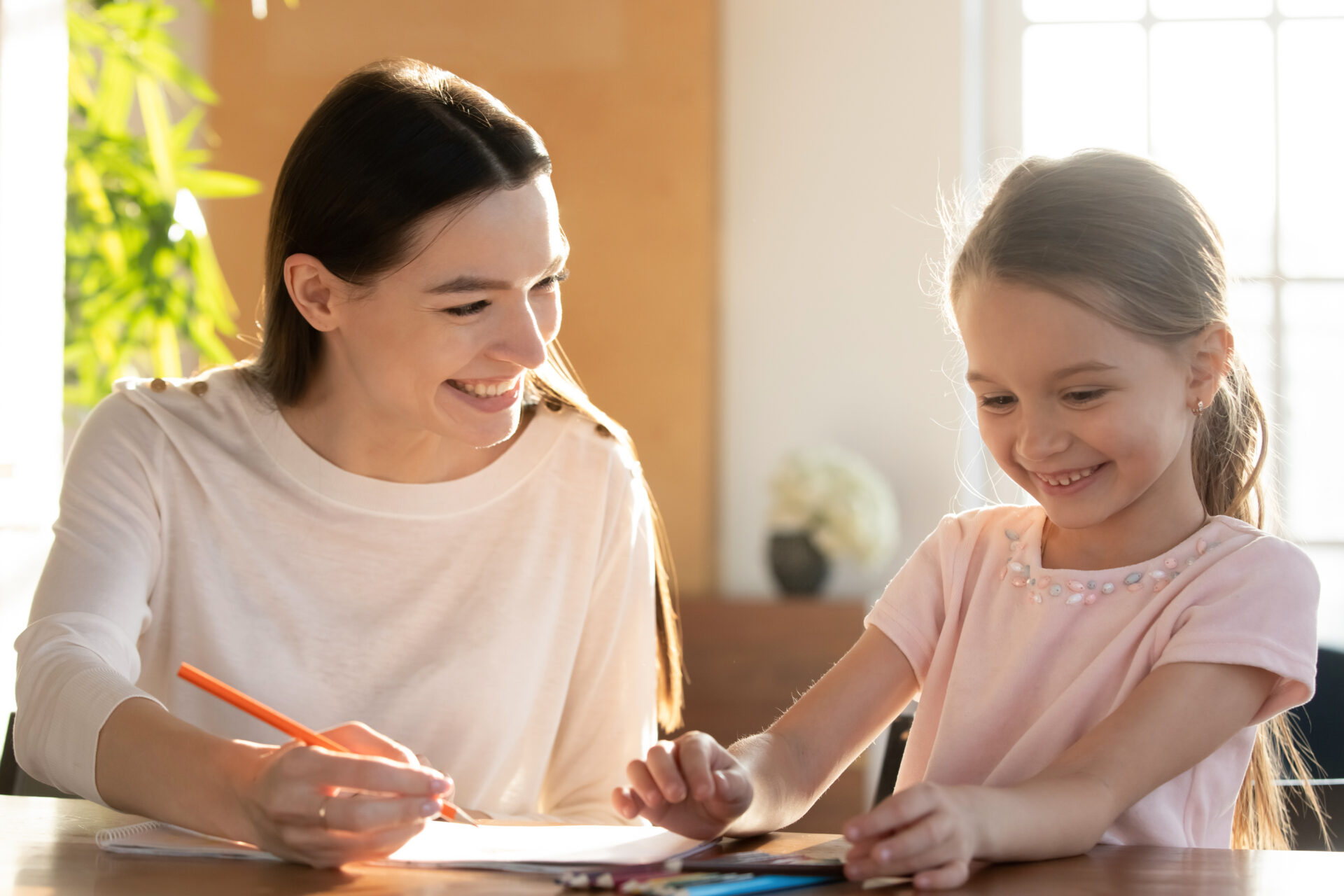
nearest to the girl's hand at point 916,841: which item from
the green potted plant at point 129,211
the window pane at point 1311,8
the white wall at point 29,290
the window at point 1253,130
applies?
the white wall at point 29,290

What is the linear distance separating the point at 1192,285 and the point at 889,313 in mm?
2046

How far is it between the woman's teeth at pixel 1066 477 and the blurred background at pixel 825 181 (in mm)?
1834

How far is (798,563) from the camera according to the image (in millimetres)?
2822

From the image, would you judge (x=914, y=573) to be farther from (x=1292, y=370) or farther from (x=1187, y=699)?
(x=1292, y=370)

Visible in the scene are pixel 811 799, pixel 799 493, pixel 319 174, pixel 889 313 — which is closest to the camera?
pixel 811 799

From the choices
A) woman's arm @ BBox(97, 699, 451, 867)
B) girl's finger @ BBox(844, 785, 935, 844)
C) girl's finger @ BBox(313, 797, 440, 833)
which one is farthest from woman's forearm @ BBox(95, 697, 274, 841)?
girl's finger @ BBox(844, 785, 935, 844)

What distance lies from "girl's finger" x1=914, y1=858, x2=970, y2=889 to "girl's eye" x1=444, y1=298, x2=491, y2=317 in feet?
2.34

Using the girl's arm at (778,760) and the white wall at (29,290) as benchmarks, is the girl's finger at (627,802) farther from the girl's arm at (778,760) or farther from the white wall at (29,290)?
the white wall at (29,290)

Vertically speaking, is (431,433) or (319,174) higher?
(319,174)

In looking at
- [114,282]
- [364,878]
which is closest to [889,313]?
[114,282]

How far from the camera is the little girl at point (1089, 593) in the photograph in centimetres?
88

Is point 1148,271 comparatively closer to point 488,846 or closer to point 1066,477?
point 1066,477

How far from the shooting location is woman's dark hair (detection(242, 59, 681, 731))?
1.25 meters

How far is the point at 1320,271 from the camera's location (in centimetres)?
294
